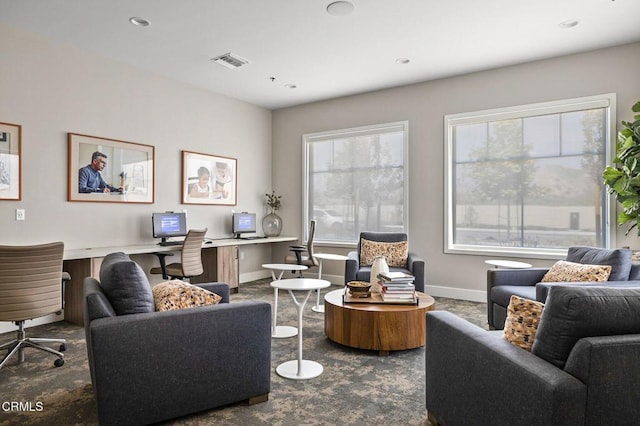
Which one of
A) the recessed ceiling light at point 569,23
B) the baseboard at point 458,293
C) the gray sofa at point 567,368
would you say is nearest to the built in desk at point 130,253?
Answer: the baseboard at point 458,293

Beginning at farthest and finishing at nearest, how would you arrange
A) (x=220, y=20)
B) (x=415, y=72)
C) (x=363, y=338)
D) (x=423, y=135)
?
(x=423, y=135) → (x=415, y=72) → (x=220, y=20) → (x=363, y=338)

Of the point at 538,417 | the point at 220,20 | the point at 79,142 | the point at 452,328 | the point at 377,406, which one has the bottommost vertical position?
the point at 377,406

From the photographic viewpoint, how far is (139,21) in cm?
380

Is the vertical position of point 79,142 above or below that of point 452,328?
above

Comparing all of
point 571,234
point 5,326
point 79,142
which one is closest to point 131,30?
point 79,142

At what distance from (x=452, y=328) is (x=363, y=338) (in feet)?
4.65

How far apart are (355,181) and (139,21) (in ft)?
12.1

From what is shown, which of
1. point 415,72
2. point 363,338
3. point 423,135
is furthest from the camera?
point 423,135

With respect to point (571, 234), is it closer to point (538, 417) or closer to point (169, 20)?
point (538, 417)

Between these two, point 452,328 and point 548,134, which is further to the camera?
point 548,134

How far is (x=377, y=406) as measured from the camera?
2371mm

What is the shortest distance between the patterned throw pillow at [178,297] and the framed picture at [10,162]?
8.60ft

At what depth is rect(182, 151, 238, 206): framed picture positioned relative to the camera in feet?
18.6

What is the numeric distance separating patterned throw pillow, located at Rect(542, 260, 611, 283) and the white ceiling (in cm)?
229
